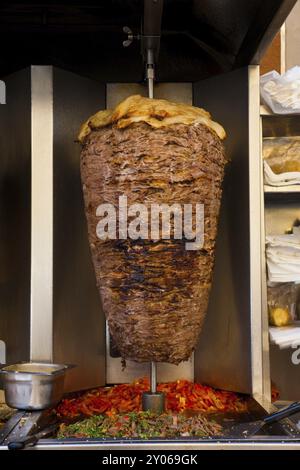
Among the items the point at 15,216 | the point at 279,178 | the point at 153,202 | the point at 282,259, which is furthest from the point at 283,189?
the point at 15,216

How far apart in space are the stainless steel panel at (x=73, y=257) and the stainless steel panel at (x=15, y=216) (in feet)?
0.38

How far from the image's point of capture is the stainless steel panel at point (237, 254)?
8.11 feet

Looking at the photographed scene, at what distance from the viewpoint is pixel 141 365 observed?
2.80 meters

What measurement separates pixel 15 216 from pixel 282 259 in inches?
43.1

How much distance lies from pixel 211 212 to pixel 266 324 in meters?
0.59

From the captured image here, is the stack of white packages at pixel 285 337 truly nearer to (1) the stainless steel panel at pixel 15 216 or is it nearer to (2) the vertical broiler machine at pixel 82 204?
(2) the vertical broiler machine at pixel 82 204

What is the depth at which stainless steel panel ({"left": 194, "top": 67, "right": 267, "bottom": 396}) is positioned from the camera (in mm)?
2472

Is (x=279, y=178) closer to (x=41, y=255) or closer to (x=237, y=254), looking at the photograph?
(x=237, y=254)

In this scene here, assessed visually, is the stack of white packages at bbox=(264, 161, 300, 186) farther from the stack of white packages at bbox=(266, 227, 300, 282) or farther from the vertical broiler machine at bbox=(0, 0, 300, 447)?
the stack of white packages at bbox=(266, 227, 300, 282)

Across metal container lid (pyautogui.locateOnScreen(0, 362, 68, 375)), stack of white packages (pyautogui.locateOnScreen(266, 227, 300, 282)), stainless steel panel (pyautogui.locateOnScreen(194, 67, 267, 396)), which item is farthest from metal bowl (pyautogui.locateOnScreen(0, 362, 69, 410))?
stack of white packages (pyautogui.locateOnScreen(266, 227, 300, 282))

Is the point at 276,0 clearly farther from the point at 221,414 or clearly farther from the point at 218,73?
the point at 221,414

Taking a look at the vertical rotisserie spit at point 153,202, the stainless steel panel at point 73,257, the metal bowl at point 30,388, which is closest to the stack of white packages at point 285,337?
the vertical rotisserie spit at point 153,202

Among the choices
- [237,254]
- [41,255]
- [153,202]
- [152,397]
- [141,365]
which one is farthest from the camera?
[141,365]

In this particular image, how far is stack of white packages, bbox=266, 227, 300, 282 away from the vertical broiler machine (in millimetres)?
71
